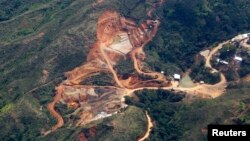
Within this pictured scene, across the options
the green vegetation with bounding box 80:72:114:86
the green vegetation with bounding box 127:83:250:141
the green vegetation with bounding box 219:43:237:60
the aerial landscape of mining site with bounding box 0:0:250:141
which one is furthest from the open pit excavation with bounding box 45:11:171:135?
the green vegetation with bounding box 219:43:237:60

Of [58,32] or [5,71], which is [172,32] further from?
[5,71]

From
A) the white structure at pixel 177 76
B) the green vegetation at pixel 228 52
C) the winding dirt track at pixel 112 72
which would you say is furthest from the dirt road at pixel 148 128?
the green vegetation at pixel 228 52

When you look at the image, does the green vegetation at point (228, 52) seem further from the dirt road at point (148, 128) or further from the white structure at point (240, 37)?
the dirt road at point (148, 128)

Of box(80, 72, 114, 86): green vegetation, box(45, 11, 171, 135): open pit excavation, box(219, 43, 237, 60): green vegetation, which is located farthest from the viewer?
box(219, 43, 237, 60): green vegetation

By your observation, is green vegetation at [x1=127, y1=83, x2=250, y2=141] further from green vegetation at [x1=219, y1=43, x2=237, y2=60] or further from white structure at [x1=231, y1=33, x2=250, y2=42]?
white structure at [x1=231, y1=33, x2=250, y2=42]

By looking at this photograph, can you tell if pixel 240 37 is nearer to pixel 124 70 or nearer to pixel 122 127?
pixel 124 70

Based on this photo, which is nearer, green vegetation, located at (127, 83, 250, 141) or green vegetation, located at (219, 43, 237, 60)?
green vegetation, located at (127, 83, 250, 141)

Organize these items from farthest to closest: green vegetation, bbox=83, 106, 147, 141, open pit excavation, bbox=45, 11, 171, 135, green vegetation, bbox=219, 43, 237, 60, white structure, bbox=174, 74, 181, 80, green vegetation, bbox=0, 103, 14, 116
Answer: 1. green vegetation, bbox=219, 43, 237, 60
2. white structure, bbox=174, 74, 181, 80
3. open pit excavation, bbox=45, 11, 171, 135
4. green vegetation, bbox=0, 103, 14, 116
5. green vegetation, bbox=83, 106, 147, 141

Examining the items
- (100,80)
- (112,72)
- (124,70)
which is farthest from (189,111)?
(100,80)
